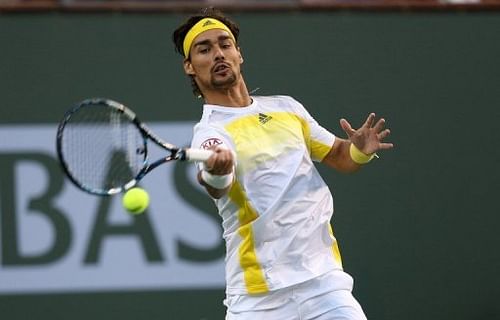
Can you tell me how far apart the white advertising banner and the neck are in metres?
1.77

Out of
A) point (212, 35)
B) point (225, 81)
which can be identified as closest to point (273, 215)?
point (225, 81)

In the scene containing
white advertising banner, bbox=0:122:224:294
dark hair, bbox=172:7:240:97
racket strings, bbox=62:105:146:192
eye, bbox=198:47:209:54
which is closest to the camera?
racket strings, bbox=62:105:146:192

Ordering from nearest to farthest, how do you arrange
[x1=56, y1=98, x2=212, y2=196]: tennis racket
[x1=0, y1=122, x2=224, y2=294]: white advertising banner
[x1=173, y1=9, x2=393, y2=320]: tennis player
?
[x1=56, y1=98, x2=212, y2=196]: tennis racket < [x1=173, y1=9, x2=393, y2=320]: tennis player < [x1=0, y1=122, x2=224, y2=294]: white advertising banner

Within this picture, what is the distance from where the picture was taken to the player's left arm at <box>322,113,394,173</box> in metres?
→ 4.82

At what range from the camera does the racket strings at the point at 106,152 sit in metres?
4.69

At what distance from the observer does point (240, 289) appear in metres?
4.64

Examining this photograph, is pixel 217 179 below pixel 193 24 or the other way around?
below

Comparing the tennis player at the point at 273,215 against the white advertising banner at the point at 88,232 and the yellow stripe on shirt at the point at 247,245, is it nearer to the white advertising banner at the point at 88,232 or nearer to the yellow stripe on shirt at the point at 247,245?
the yellow stripe on shirt at the point at 247,245

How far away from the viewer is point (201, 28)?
4.96 metres

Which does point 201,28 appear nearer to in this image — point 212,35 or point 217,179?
point 212,35

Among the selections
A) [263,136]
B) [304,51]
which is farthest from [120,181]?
[304,51]

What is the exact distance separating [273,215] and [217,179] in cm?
40

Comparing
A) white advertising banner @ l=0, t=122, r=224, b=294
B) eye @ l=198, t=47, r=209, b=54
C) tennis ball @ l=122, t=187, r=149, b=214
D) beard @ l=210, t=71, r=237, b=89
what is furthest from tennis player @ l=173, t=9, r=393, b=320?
white advertising banner @ l=0, t=122, r=224, b=294

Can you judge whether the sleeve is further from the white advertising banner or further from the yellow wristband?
the white advertising banner
